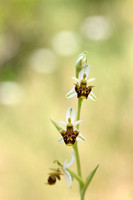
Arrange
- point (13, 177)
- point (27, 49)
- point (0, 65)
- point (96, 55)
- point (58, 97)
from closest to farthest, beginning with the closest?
point (13, 177), point (58, 97), point (96, 55), point (0, 65), point (27, 49)

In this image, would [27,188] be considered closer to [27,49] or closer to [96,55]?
[96,55]

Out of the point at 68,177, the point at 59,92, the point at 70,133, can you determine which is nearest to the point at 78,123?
the point at 70,133

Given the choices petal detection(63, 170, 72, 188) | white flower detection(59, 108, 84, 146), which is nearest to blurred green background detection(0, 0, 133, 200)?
petal detection(63, 170, 72, 188)

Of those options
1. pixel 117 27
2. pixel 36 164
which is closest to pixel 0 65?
pixel 117 27

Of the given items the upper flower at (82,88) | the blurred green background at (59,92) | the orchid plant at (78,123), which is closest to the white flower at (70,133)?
the orchid plant at (78,123)

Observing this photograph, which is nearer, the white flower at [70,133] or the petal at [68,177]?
the white flower at [70,133]

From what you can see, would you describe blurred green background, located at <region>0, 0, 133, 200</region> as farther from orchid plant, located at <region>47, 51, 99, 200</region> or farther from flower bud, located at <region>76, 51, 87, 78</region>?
flower bud, located at <region>76, 51, 87, 78</region>

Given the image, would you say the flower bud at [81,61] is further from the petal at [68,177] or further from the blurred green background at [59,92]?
the blurred green background at [59,92]

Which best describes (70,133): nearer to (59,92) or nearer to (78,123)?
(78,123)
